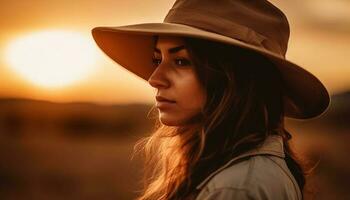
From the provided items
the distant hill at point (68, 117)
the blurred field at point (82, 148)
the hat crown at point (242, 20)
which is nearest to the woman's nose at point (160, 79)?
the hat crown at point (242, 20)

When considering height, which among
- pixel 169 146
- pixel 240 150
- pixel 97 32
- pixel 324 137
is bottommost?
pixel 324 137

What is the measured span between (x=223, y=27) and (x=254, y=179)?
43 cm

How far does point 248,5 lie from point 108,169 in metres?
12.7

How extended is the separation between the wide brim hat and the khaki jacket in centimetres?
23

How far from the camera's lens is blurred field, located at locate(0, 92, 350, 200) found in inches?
520

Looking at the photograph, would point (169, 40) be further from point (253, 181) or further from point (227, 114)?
point (253, 181)

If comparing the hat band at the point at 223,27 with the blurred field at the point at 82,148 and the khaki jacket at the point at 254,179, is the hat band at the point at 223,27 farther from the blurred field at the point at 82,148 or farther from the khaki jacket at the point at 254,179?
the blurred field at the point at 82,148

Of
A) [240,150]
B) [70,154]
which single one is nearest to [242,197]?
[240,150]

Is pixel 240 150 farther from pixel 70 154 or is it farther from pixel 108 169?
pixel 70 154

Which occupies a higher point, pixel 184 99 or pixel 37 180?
pixel 184 99

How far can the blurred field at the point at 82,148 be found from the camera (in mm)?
13203

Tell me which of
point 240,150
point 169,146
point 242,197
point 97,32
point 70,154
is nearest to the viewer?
point 242,197

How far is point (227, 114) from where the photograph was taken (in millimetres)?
1617

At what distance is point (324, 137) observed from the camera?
14312mm
